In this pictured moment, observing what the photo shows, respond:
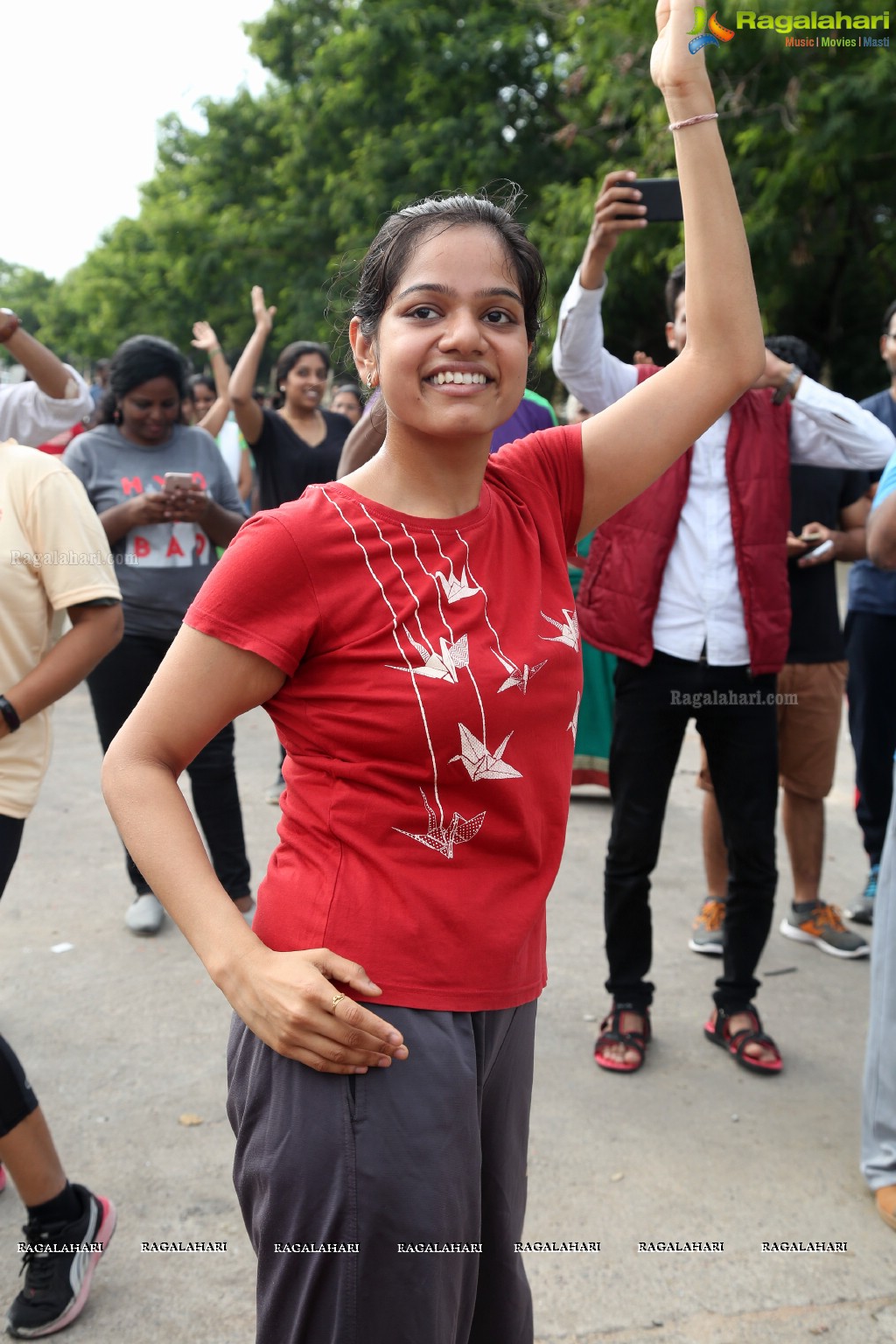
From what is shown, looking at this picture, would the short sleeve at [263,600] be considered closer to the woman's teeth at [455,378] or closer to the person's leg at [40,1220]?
the woman's teeth at [455,378]

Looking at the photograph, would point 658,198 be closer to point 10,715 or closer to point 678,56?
point 678,56

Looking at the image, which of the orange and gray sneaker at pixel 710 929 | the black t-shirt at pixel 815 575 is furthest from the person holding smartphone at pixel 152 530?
the black t-shirt at pixel 815 575

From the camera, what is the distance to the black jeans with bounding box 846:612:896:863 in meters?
4.86

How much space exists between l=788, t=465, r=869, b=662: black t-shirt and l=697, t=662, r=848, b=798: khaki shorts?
0.18ft

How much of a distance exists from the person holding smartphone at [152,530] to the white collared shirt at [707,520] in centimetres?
155

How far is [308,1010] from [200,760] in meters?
3.37

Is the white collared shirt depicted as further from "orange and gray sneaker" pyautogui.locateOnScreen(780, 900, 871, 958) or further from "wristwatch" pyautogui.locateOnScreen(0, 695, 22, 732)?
"wristwatch" pyautogui.locateOnScreen(0, 695, 22, 732)

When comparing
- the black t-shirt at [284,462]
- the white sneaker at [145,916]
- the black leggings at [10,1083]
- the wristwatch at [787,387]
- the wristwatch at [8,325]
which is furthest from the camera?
the black t-shirt at [284,462]

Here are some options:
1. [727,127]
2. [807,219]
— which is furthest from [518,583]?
[807,219]

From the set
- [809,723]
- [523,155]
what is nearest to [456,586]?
[809,723]

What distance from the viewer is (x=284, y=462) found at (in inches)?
226

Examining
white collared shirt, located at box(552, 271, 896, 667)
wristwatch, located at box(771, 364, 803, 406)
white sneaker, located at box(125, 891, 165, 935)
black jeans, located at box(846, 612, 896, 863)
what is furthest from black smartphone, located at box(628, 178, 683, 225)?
white sneaker, located at box(125, 891, 165, 935)

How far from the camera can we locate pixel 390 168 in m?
19.9

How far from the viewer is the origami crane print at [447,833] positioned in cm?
155
